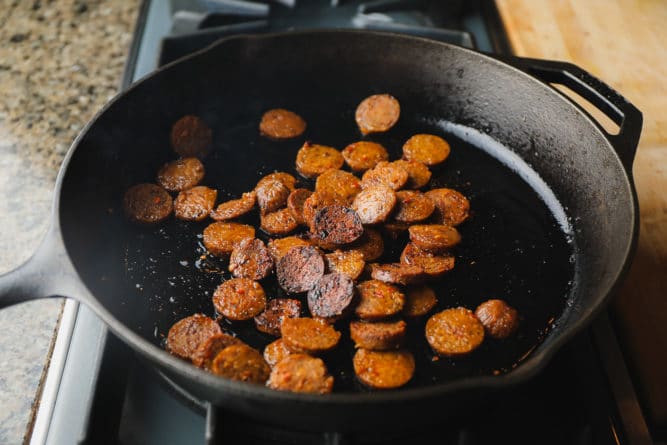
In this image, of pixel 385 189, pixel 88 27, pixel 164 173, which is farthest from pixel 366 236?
pixel 88 27

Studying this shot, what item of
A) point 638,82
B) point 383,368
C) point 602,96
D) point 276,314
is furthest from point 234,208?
point 638,82

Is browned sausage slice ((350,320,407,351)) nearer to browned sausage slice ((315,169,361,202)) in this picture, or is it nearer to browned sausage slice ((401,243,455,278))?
browned sausage slice ((401,243,455,278))

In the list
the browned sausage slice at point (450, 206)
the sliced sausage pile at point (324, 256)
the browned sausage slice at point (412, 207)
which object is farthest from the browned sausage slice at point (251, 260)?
the browned sausage slice at point (450, 206)

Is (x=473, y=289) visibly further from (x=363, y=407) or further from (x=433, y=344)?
(x=363, y=407)

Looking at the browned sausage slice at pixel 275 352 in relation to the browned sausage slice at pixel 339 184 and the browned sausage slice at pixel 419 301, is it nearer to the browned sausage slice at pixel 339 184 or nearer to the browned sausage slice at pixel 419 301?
the browned sausage slice at pixel 419 301

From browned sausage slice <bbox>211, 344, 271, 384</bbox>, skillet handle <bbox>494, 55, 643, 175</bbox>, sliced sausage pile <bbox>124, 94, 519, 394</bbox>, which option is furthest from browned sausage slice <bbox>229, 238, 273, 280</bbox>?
skillet handle <bbox>494, 55, 643, 175</bbox>

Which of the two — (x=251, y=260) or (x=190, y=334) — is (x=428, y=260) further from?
(x=190, y=334)
